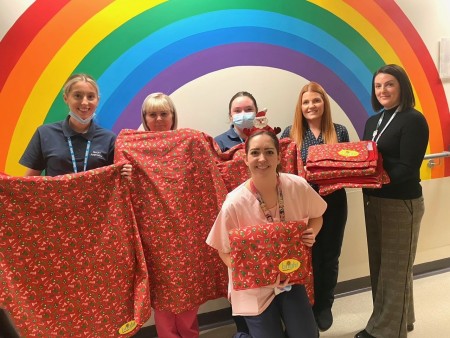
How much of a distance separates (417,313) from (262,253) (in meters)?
1.87

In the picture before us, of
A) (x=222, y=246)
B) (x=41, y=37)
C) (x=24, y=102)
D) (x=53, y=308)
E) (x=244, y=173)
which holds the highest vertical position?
(x=41, y=37)

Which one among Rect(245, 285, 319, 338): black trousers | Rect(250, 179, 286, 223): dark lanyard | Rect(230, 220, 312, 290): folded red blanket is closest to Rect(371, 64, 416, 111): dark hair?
Rect(250, 179, 286, 223): dark lanyard

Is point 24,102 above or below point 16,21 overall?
below

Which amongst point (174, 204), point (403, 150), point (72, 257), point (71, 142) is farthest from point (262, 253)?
point (71, 142)

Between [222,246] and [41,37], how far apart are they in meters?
1.67

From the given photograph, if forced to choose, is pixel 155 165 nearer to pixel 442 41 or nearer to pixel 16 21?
pixel 16 21

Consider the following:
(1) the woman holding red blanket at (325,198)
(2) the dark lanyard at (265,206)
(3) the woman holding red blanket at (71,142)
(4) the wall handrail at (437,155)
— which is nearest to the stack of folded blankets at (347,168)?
(1) the woman holding red blanket at (325,198)

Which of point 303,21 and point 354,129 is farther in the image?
point 354,129

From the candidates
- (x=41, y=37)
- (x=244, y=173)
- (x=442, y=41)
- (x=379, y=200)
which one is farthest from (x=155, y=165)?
(x=442, y=41)

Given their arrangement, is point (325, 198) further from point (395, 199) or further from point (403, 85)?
point (403, 85)

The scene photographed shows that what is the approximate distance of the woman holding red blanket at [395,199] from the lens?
227cm

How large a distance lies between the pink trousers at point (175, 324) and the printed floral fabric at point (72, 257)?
0.27 metres

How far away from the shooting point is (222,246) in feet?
6.43

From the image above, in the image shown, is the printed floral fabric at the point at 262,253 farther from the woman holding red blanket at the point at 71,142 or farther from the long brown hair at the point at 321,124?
the long brown hair at the point at 321,124
